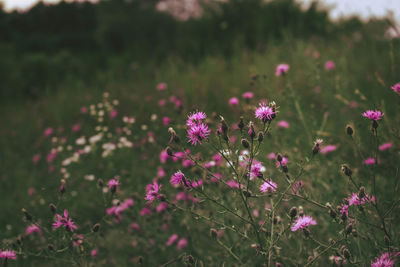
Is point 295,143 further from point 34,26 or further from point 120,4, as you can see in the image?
point 34,26

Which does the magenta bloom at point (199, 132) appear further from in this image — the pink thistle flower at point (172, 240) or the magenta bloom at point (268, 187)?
the pink thistle flower at point (172, 240)

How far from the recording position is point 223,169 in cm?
165

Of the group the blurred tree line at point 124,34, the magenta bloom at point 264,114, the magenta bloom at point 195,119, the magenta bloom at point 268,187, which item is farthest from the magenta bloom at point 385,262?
the blurred tree line at point 124,34

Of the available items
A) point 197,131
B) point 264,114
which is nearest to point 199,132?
point 197,131

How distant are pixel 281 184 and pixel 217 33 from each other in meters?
7.82

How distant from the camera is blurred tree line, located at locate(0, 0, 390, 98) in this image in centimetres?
814

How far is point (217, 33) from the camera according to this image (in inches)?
358

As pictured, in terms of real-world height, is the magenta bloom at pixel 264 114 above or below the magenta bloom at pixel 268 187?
above

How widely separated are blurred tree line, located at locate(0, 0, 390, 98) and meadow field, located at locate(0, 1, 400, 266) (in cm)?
243

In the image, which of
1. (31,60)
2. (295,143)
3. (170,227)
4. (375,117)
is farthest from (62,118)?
(31,60)

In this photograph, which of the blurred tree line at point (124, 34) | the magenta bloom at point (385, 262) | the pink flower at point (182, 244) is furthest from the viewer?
the blurred tree line at point (124, 34)

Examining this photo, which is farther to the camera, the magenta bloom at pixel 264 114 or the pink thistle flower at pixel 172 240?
the pink thistle flower at pixel 172 240

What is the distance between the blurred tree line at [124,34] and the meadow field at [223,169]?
243 centimetres

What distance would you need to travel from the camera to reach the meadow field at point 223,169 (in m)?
1.11
